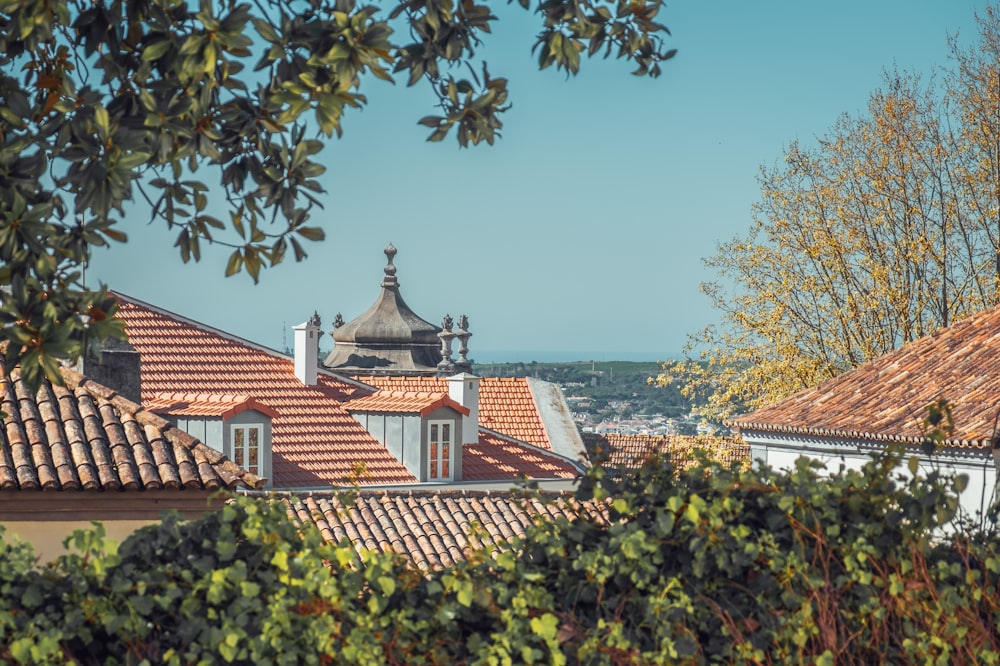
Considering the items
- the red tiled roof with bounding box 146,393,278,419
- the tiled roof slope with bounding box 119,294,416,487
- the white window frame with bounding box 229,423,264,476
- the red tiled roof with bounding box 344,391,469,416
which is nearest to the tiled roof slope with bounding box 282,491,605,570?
the white window frame with bounding box 229,423,264,476

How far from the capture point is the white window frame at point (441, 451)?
88.6ft

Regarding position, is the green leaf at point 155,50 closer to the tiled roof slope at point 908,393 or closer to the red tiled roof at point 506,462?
the tiled roof slope at point 908,393

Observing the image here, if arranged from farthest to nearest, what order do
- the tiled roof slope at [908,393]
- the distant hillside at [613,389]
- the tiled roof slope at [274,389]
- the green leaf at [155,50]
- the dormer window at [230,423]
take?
the distant hillside at [613,389]
the tiled roof slope at [274,389]
the dormer window at [230,423]
the tiled roof slope at [908,393]
the green leaf at [155,50]

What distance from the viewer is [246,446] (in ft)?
78.0

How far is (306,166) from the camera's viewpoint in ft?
18.9

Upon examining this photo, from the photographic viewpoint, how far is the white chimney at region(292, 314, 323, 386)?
92.4 feet

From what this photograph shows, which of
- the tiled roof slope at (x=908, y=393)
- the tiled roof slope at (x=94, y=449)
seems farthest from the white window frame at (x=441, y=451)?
the tiled roof slope at (x=94, y=449)

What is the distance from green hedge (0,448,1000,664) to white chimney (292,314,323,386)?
24.0m

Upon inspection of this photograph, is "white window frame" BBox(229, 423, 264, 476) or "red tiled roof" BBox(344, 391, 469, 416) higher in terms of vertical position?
"red tiled roof" BBox(344, 391, 469, 416)

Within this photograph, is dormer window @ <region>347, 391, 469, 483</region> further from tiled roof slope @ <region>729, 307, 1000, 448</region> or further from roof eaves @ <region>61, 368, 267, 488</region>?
roof eaves @ <region>61, 368, 267, 488</region>

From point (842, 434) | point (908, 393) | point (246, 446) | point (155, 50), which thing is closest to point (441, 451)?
point (246, 446)

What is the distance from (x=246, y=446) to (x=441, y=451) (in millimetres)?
4962

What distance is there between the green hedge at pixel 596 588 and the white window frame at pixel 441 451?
73.7 feet

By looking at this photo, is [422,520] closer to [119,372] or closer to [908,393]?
[119,372]
